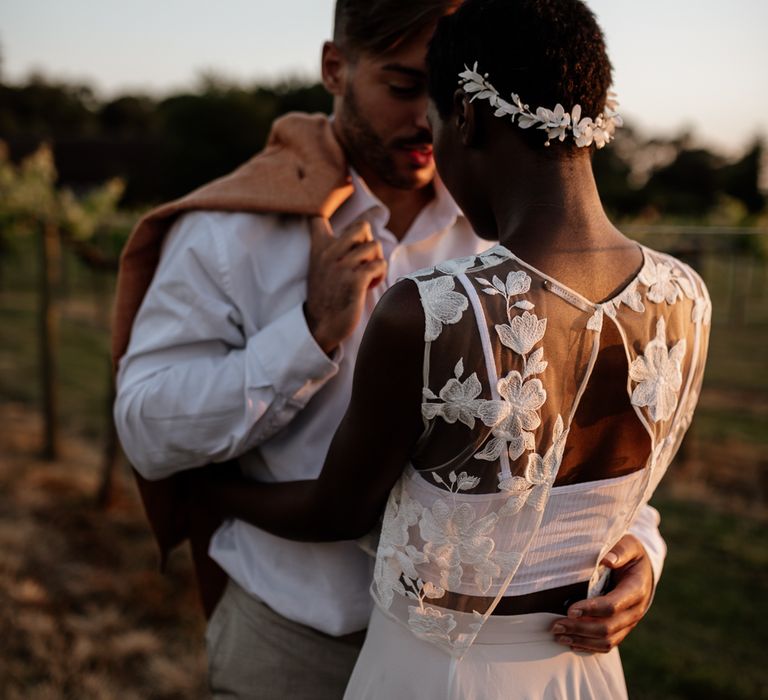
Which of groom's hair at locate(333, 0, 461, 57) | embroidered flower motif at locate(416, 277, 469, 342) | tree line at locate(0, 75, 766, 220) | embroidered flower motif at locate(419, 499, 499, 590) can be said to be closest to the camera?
embroidered flower motif at locate(416, 277, 469, 342)

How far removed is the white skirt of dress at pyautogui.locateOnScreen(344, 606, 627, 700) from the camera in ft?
4.44

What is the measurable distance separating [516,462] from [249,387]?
2.21 feet

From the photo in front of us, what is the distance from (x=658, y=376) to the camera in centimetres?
131

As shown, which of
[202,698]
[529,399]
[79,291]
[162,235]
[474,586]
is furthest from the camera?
[79,291]

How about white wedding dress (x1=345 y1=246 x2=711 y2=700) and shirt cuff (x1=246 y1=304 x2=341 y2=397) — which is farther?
shirt cuff (x1=246 y1=304 x2=341 y2=397)

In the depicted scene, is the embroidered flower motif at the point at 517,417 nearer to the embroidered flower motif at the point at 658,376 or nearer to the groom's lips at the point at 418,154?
the embroidered flower motif at the point at 658,376

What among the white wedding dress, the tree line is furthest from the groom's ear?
the tree line

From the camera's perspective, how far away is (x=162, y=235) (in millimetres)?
1972

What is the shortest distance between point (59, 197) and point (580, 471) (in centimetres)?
676

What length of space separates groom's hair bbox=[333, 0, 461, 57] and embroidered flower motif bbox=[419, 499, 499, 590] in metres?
1.12

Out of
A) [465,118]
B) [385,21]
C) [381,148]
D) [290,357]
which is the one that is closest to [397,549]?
[290,357]

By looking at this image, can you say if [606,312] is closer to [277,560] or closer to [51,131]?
[277,560]

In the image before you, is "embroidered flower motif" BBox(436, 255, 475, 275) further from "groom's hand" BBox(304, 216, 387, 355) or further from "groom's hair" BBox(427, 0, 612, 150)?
"groom's hand" BBox(304, 216, 387, 355)

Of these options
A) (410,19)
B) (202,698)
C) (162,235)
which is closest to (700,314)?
(410,19)
